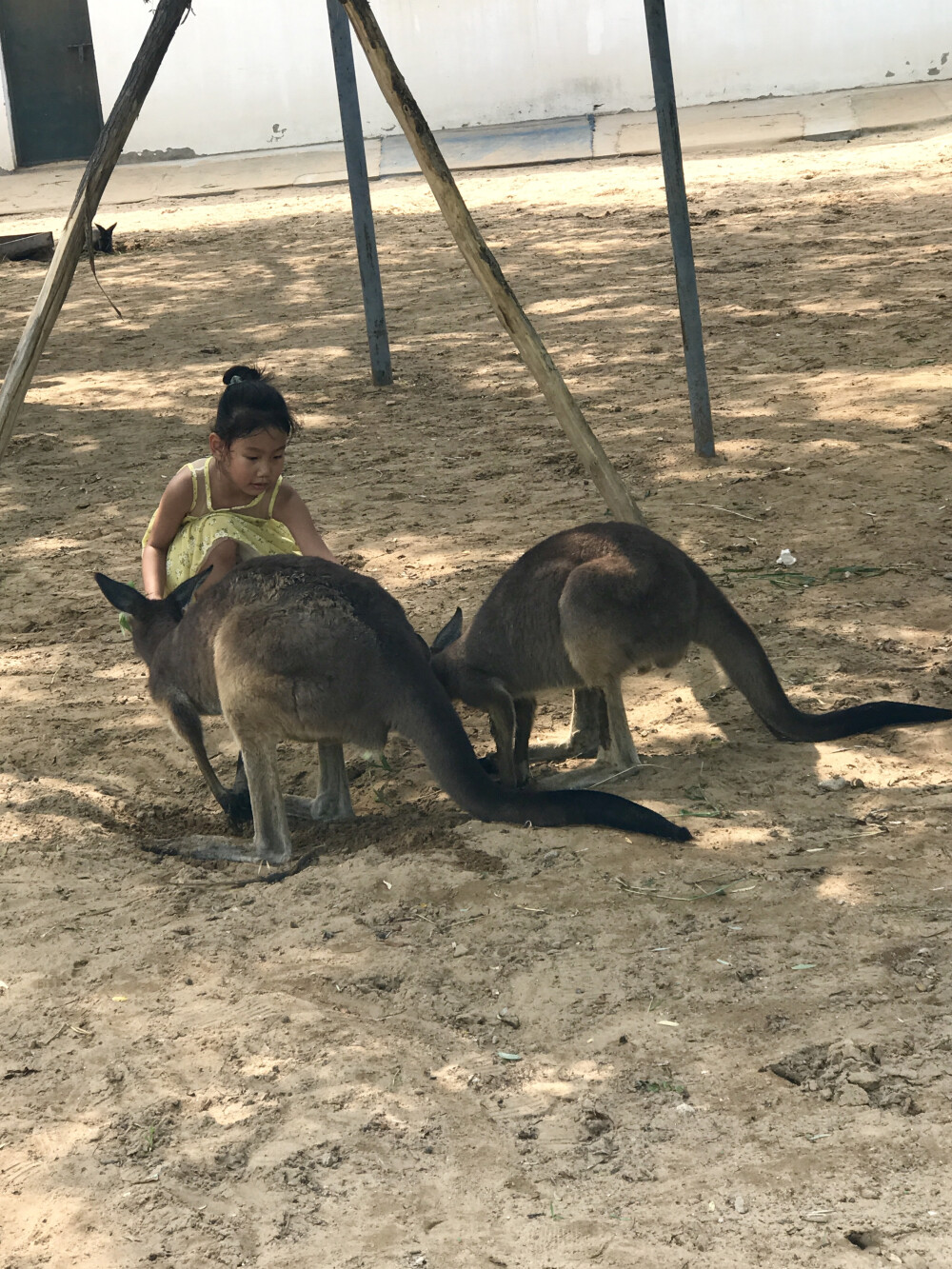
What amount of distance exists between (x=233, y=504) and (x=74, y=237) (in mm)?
996

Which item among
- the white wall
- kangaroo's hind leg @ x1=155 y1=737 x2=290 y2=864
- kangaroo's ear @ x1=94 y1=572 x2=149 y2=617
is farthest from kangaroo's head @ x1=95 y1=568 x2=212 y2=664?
the white wall

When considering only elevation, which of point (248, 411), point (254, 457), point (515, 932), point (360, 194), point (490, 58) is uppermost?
point (490, 58)

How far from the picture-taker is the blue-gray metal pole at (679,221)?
5645mm

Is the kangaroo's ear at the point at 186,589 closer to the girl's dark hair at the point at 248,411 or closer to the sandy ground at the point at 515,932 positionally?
the girl's dark hair at the point at 248,411

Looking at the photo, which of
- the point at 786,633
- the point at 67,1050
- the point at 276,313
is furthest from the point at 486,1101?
the point at 276,313

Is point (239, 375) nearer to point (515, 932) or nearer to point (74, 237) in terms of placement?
point (74, 237)

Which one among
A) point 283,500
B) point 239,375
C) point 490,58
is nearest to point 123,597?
point 283,500

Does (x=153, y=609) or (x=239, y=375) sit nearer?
(x=153, y=609)

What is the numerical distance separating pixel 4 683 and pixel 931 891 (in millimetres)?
3102

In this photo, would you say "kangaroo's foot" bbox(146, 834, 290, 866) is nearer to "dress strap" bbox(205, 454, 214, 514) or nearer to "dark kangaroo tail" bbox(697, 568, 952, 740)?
"dress strap" bbox(205, 454, 214, 514)

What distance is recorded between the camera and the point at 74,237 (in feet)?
14.4

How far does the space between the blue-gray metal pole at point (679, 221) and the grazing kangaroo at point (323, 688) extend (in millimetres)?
2928

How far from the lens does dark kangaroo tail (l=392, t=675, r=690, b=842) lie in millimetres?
3270

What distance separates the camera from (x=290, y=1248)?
7.18ft
